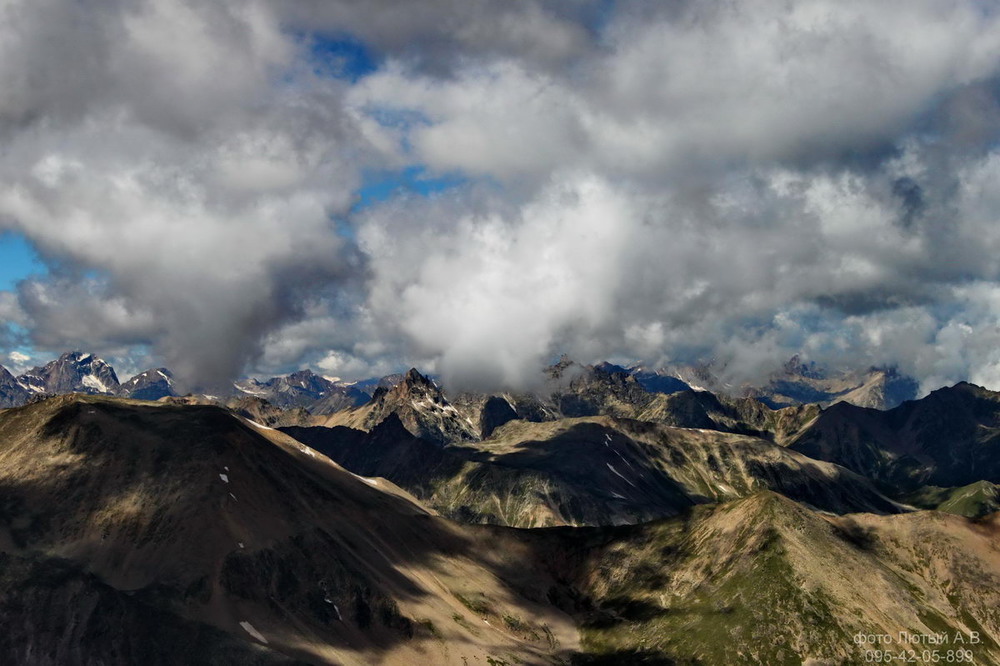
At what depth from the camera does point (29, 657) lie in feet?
639

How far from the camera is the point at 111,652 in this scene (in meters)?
200

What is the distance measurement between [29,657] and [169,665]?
3573cm

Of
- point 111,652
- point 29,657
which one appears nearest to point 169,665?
point 111,652

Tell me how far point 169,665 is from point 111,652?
1639cm

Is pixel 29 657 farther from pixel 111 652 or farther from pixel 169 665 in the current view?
pixel 169 665

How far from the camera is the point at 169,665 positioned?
654 ft

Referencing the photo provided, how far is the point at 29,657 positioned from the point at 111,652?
19.8 meters
